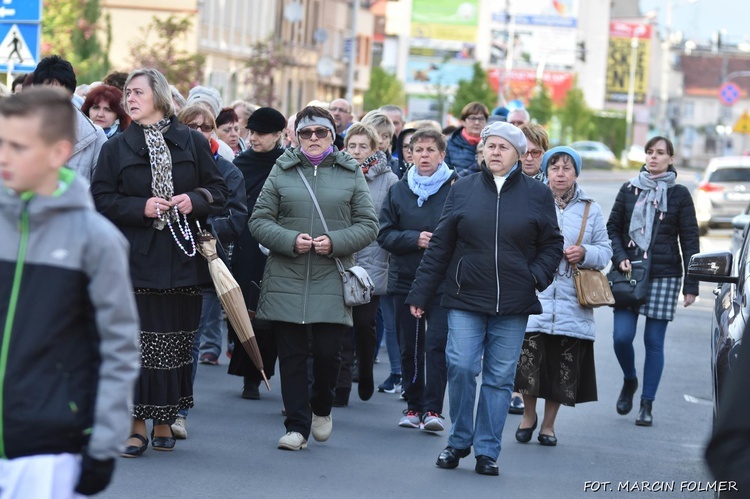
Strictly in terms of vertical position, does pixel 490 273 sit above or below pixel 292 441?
above

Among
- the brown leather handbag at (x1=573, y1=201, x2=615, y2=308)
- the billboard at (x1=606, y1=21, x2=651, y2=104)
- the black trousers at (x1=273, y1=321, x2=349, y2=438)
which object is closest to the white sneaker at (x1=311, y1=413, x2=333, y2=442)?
the black trousers at (x1=273, y1=321, x2=349, y2=438)

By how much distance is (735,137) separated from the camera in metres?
172

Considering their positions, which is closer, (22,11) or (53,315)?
(53,315)

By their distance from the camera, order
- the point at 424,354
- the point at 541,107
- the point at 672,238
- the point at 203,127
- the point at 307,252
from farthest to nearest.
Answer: the point at 541,107 < the point at 672,238 < the point at 424,354 < the point at 203,127 < the point at 307,252

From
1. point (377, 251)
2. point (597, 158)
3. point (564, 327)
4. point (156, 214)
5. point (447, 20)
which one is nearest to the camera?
point (156, 214)

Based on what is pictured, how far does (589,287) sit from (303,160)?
2137 mm

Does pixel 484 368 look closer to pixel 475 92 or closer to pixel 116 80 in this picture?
pixel 116 80

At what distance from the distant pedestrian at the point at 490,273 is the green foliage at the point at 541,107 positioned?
7461 centimetres

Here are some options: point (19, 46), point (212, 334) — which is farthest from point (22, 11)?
point (212, 334)

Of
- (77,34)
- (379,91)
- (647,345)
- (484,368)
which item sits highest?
(379,91)

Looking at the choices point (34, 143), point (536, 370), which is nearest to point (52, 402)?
point (34, 143)

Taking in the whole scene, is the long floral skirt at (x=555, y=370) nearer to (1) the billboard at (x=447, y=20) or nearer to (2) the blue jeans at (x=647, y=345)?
(2) the blue jeans at (x=647, y=345)

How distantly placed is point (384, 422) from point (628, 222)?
7.65 ft

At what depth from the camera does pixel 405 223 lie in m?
10.2
